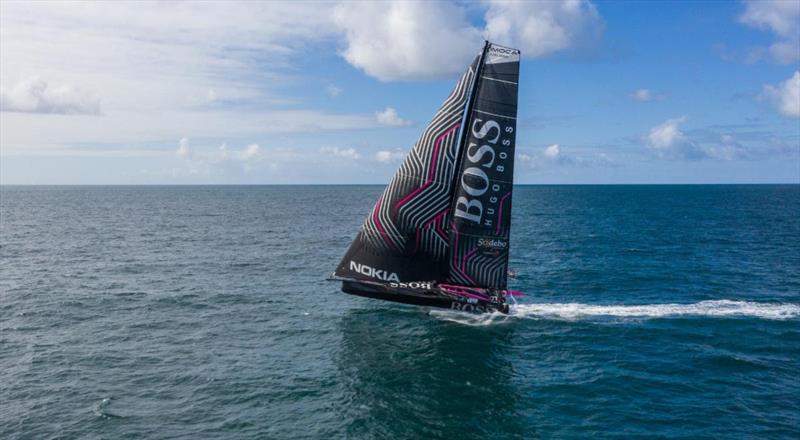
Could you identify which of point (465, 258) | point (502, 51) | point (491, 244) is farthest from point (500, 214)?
point (502, 51)

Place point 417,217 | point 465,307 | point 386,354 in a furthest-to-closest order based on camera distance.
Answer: point 417,217 → point 465,307 → point 386,354

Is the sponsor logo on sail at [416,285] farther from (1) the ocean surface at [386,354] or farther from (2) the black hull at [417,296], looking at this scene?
(1) the ocean surface at [386,354]

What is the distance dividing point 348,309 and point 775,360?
105ft

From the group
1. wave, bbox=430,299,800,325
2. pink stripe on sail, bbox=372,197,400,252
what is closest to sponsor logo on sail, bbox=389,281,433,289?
pink stripe on sail, bbox=372,197,400,252

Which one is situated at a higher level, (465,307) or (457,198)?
(457,198)

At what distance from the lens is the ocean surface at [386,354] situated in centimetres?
2892

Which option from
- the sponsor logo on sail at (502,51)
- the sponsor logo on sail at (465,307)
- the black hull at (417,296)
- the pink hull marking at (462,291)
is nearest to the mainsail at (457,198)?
the sponsor logo on sail at (502,51)

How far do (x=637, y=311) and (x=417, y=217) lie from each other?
2146 cm

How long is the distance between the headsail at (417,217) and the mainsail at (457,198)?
0.07 m

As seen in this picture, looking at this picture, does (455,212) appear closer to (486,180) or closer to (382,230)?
(486,180)

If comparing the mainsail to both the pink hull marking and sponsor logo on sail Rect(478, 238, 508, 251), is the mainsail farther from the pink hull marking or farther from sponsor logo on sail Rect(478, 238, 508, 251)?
the pink hull marking

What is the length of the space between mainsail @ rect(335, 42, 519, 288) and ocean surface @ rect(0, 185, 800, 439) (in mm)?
4963

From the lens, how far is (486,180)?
1574 inches

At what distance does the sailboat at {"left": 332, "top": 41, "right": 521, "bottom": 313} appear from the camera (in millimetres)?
38969
